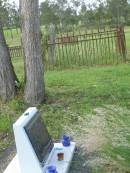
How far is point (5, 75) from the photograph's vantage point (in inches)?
280

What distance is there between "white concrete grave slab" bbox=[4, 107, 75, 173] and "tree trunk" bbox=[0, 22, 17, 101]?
106 inches

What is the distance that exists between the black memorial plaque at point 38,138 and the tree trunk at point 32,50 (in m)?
2.36

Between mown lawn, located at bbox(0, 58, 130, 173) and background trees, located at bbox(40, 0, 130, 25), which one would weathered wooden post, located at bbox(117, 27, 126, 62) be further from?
background trees, located at bbox(40, 0, 130, 25)

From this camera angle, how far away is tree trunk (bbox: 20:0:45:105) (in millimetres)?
6641

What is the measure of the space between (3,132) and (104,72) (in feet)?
17.6

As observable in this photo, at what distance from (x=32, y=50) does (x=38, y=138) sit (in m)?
2.76

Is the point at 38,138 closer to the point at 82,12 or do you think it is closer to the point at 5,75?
the point at 5,75

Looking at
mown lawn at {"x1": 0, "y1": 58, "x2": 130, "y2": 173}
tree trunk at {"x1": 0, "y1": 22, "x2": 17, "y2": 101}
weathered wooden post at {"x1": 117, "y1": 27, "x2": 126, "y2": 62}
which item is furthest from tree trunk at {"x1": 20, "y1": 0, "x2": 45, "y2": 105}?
weathered wooden post at {"x1": 117, "y1": 27, "x2": 126, "y2": 62}

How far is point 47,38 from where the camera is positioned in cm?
1513

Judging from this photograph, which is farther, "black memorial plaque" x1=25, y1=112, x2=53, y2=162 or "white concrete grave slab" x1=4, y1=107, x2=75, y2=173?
"black memorial plaque" x1=25, y1=112, x2=53, y2=162

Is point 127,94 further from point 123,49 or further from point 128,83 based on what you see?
point 123,49

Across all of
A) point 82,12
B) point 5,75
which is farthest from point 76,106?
point 82,12

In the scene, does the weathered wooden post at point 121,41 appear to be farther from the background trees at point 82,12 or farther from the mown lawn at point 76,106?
the background trees at point 82,12

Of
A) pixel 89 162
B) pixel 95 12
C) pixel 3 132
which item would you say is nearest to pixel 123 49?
pixel 3 132
